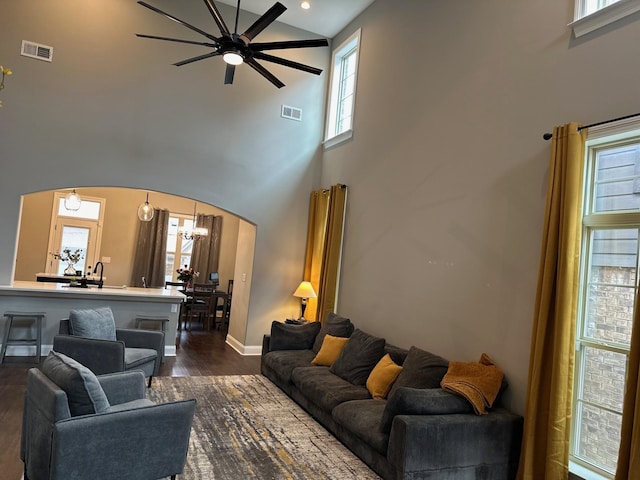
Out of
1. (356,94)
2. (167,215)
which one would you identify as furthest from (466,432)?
(167,215)

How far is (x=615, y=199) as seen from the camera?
323cm

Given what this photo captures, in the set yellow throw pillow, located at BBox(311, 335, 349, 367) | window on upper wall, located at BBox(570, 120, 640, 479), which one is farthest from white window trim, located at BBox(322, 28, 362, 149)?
window on upper wall, located at BBox(570, 120, 640, 479)

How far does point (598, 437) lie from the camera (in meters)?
3.17

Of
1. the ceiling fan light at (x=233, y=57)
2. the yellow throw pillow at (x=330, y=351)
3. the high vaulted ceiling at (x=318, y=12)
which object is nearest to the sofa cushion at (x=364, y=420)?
the yellow throw pillow at (x=330, y=351)

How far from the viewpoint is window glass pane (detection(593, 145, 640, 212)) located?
124 inches

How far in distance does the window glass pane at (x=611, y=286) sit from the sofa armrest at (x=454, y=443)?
0.93 m

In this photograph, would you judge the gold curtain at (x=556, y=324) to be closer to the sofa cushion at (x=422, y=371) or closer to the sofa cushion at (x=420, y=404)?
the sofa cushion at (x=420, y=404)

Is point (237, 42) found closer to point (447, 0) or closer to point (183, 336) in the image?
point (447, 0)

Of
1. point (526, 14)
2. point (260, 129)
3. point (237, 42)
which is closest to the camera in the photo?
point (526, 14)

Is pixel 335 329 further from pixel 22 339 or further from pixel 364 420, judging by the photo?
pixel 22 339

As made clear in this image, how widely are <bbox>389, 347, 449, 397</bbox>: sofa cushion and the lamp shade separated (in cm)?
296

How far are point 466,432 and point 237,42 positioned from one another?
3.85 m

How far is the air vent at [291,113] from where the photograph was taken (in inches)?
300

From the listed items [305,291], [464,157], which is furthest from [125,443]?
[305,291]
